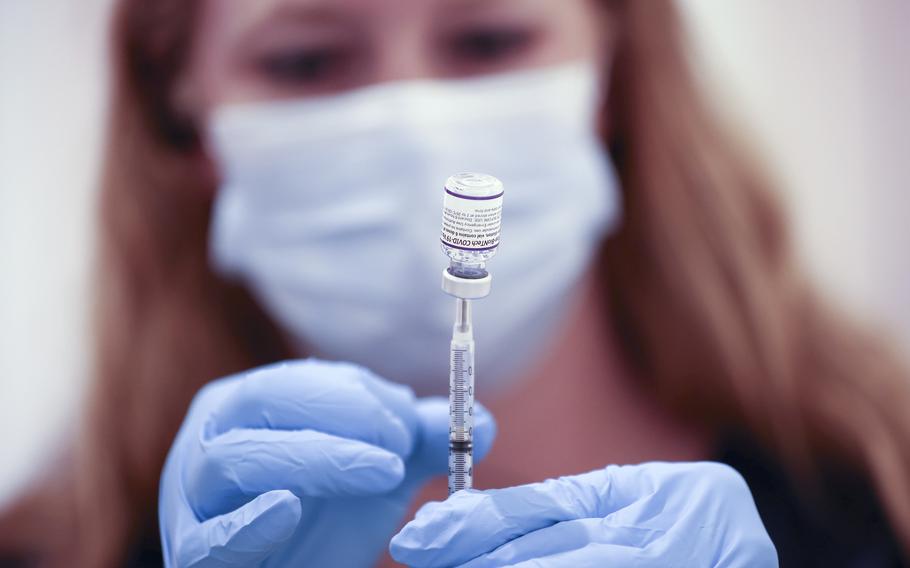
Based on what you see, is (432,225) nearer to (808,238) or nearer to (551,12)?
(551,12)

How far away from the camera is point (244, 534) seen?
812 millimetres

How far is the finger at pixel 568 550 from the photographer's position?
788 mm

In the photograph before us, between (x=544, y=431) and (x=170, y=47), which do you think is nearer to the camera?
(x=170, y=47)

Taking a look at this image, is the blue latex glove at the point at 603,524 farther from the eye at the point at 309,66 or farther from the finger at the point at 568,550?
the eye at the point at 309,66

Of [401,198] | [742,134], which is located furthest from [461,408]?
[742,134]

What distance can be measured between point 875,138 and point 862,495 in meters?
0.63

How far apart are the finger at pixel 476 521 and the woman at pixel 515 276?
539 millimetres

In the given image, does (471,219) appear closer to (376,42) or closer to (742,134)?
(376,42)

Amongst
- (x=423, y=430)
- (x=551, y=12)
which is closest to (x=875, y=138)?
(x=551, y=12)

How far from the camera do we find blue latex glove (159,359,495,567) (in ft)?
2.72

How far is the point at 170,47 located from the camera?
1.42 meters

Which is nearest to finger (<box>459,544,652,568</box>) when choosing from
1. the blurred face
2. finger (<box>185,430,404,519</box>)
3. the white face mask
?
finger (<box>185,430,404,519</box>)

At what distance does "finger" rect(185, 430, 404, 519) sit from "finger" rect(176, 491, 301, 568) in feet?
0.13

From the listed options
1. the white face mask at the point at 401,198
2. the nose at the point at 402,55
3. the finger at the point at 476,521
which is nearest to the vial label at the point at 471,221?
the finger at the point at 476,521
